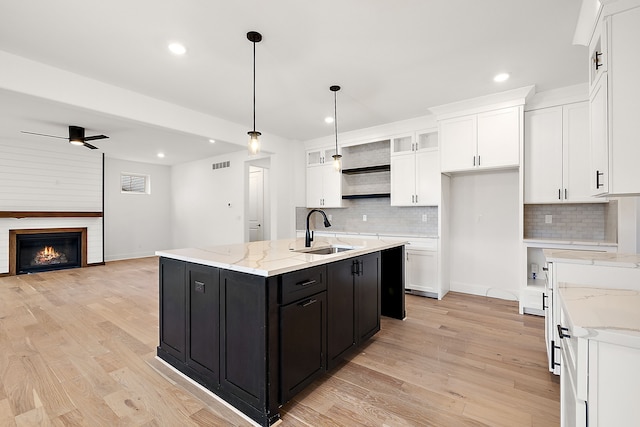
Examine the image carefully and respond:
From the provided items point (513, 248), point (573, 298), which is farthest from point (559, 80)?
point (573, 298)

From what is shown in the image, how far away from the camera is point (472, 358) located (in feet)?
8.42

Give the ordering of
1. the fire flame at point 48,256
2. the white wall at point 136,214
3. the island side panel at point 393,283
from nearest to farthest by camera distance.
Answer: the island side panel at point 393,283
the fire flame at point 48,256
the white wall at point 136,214

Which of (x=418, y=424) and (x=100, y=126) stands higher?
(x=100, y=126)

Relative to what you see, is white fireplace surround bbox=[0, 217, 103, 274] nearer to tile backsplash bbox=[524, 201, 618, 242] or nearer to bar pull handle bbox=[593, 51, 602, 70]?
tile backsplash bbox=[524, 201, 618, 242]

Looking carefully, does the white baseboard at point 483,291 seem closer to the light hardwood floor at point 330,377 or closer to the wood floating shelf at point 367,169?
the light hardwood floor at point 330,377

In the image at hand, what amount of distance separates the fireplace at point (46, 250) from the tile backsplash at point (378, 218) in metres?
5.28

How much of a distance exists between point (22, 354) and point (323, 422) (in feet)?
9.16

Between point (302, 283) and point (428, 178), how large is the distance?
3.30 m

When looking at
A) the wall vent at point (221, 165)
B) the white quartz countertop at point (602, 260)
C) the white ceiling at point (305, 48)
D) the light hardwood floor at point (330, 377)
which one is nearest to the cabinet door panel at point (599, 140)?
the white quartz countertop at point (602, 260)

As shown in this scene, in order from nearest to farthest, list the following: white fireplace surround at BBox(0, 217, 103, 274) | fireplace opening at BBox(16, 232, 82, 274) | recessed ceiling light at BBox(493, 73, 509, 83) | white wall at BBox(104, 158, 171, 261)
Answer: recessed ceiling light at BBox(493, 73, 509, 83) < white fireplace surround at BBox(0, 217, 103, 274) < fireplace opening at BBox(16, 232, 82, 274) < white wall at BBox(104, 158, 171, 261)

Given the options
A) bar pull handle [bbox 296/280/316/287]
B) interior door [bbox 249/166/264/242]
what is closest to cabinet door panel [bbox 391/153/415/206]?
bar pull handle [bbox 296/280/316/287]

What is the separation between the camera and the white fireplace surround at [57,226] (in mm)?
5910

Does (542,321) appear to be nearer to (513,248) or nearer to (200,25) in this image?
(513,248)

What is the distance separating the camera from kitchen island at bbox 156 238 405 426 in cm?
177
